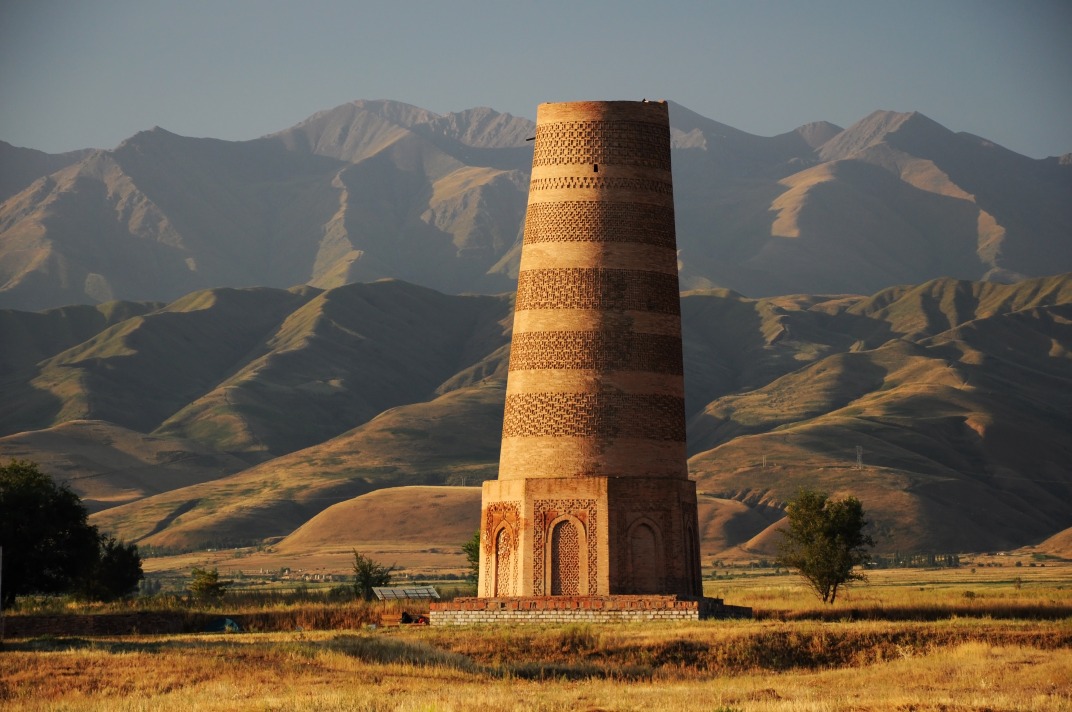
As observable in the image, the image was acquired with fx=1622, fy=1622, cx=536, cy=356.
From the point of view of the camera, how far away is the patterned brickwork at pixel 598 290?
43.3 m

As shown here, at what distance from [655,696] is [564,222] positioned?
1841 cm

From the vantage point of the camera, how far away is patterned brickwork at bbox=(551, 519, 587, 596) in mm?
42156

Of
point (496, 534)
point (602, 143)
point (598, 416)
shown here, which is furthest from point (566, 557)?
point (602, 143)

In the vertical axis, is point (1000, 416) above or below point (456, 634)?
above

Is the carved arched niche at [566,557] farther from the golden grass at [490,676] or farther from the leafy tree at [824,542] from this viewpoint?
the leafy tree at [824,542]

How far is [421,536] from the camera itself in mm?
138250

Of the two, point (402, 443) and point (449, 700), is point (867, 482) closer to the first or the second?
point (402, 443)

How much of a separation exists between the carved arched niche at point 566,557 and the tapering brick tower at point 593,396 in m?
0.04

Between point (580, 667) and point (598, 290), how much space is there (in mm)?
12264

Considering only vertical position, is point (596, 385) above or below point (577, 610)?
above

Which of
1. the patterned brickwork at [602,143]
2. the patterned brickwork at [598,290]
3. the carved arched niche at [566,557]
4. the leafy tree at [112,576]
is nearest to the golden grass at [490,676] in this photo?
the carved arched niche at [566,557]

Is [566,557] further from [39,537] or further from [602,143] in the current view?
[39,537]

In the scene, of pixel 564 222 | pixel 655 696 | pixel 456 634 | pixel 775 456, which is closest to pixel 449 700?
pixel 655 696

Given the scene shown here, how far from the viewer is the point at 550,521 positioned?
4250 cm
